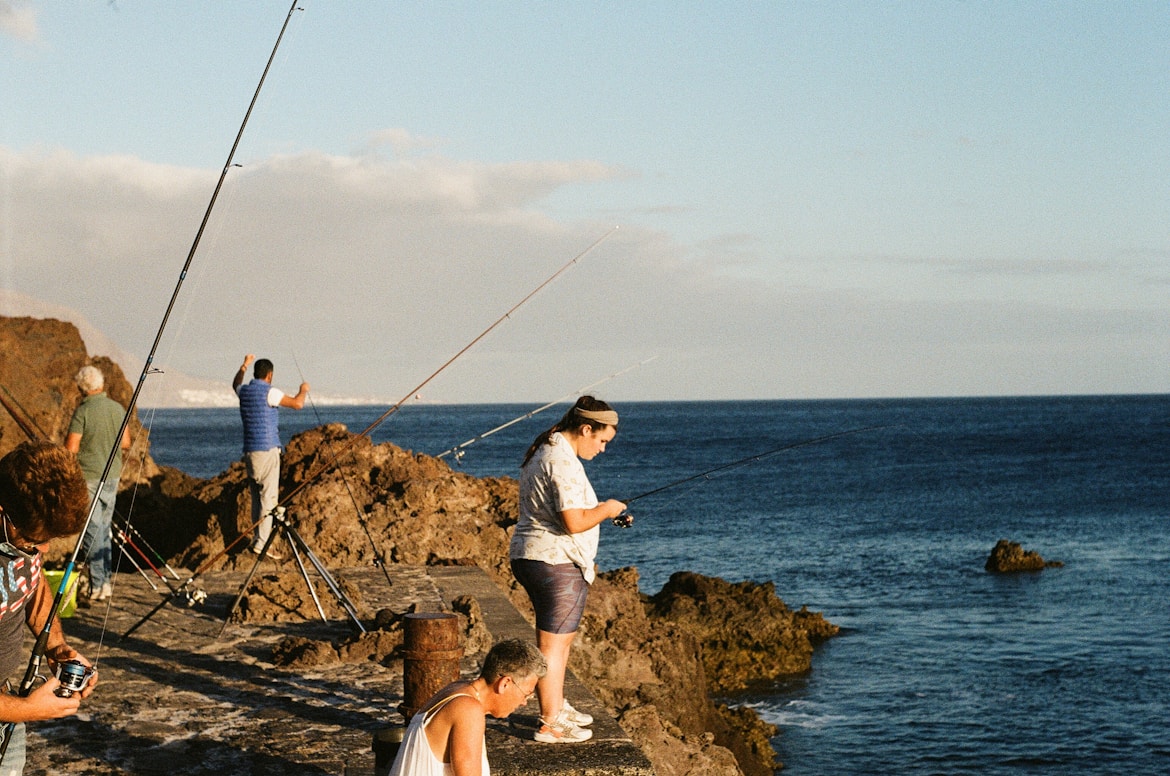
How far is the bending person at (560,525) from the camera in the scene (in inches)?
203

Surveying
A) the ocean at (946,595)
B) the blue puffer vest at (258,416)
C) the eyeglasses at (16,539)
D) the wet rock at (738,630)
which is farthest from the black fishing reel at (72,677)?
the wet rock at (738,630)

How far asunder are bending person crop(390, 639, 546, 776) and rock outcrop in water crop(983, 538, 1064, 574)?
2478 centimetres

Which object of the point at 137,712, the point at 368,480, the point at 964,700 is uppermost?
the point at 368,480

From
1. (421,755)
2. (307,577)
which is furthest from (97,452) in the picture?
(421,755)

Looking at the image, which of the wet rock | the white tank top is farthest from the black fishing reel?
the wet rock

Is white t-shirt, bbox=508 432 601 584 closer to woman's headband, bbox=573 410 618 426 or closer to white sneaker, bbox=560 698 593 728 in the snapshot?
woman's headband, bbox=573 410 618 426

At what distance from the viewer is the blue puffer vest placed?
30.4 ft

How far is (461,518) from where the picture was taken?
1157cm

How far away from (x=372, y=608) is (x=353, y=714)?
2.35m

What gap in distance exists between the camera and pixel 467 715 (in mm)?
3820

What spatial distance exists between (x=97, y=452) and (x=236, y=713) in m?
2.92

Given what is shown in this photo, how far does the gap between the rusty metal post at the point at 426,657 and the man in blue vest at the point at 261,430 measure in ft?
13.6

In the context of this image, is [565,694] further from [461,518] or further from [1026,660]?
[1026,660]

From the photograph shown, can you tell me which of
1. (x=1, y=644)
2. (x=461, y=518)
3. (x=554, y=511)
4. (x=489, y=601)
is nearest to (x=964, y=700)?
(x=461, y=518)
